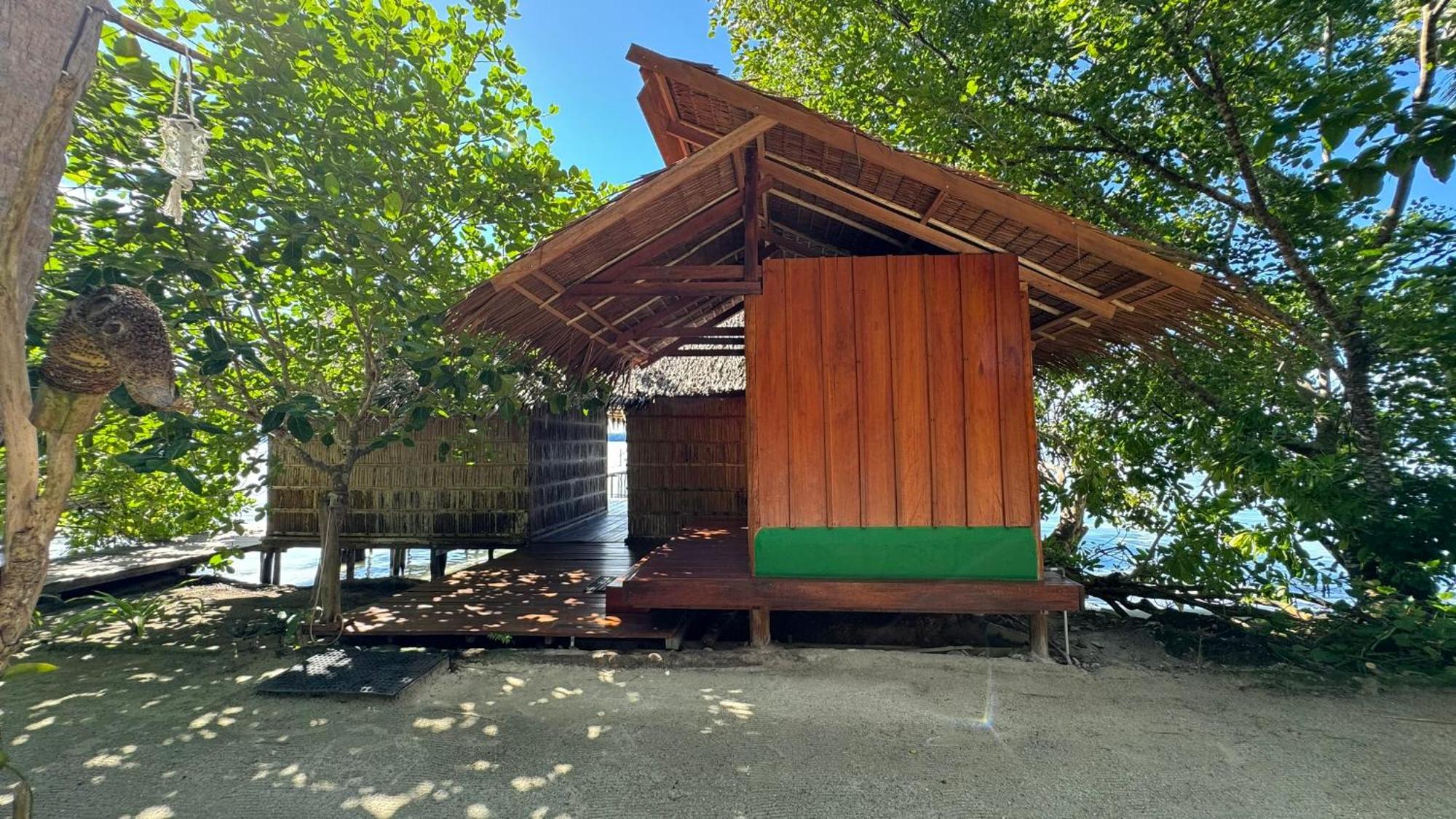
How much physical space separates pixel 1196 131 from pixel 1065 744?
4.86 m

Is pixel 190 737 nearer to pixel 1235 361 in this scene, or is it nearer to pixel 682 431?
pixel 682 431

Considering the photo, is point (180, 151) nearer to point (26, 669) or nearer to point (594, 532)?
point (26, 669)

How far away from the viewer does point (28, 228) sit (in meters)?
1.32

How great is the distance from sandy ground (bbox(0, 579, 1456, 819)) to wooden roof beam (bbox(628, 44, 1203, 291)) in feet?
7.67

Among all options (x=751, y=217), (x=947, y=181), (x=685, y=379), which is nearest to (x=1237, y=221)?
(x=947, y=181)

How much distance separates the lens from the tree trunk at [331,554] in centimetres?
441

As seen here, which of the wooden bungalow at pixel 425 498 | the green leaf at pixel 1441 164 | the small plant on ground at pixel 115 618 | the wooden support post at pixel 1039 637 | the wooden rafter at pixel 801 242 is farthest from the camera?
the wooden bungalow at pixel 425 498

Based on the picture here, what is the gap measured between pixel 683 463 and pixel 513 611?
A: 413 centimetres

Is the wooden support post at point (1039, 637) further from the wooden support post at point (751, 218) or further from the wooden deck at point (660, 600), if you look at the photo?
the wooden support post at point (751, 218)

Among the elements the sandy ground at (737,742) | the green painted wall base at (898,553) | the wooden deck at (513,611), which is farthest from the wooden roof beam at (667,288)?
the sandy ground at (737,742)

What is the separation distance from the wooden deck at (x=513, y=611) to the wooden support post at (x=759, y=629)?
0.53 meters

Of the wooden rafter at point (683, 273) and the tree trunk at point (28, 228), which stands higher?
the wooden rafter at point (683, 273)

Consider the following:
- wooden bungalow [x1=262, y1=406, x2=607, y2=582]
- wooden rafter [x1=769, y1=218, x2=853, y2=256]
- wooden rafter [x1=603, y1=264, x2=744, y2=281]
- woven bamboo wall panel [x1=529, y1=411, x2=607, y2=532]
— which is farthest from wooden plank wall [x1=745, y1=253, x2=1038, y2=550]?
wooden bungalow [x1=262, y1=406, x2=607, y2=582]

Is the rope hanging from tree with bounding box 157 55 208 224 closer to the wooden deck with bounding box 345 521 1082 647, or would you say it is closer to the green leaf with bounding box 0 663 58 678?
the green leaf with bounding box 0 663 58 678
